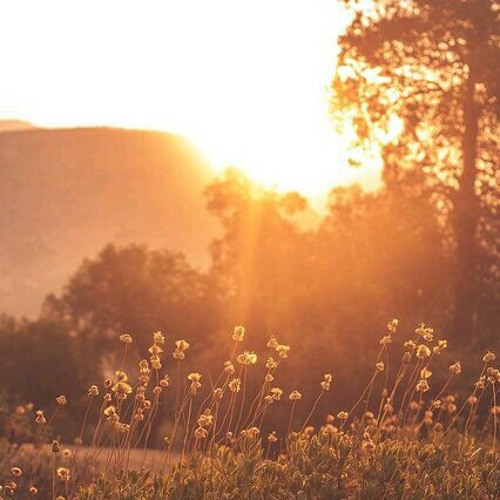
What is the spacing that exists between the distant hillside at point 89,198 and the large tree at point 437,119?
113156mm

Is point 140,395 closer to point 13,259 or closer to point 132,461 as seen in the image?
point 132,461

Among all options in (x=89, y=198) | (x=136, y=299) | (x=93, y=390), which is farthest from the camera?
(x=89, y=198)

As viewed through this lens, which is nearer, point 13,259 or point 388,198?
point 388,198

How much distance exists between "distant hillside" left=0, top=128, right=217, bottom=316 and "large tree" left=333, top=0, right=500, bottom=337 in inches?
4455

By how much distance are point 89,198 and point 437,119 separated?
464ft

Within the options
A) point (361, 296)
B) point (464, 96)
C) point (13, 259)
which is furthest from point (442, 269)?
point (13, 259)

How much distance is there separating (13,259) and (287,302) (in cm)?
12563

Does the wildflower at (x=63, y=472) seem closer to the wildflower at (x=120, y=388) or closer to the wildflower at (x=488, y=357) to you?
the wildflower at (x=120, y=388)

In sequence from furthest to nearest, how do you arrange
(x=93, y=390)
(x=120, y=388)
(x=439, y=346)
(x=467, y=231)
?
(x=467, y=231)
(x=439, y=346)
(x=93, y=390)
(x=120, y=388)

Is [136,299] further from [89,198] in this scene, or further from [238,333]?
[89,198]

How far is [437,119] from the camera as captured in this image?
27328 millimetres

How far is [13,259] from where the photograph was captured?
5891 inches

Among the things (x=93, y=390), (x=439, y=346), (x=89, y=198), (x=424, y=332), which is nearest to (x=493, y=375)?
(x=439, y=346)

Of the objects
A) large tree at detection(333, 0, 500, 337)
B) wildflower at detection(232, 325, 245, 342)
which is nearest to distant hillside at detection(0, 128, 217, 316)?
large tree at detection(333, 0, 500, 337)
